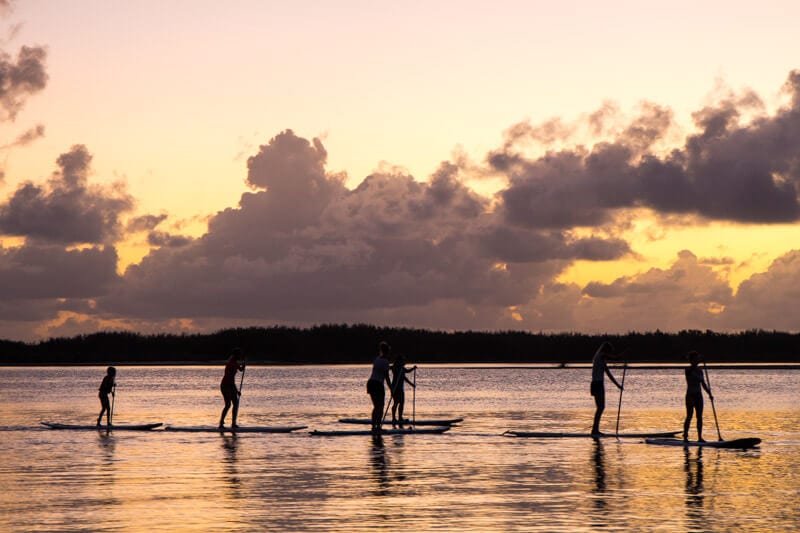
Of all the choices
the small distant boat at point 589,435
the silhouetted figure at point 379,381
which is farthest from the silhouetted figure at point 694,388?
the silhouetted figure at point 379,381

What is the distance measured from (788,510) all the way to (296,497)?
7007mm

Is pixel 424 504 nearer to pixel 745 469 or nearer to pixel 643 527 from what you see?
pixel 643 527

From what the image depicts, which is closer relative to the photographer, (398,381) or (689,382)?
(689,382)

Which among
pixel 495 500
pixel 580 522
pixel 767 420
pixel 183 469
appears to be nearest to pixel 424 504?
pixel 495 500

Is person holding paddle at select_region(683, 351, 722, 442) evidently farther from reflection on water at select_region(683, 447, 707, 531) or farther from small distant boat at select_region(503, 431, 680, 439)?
small distant boat at select_region(503, 431, 680, 439)

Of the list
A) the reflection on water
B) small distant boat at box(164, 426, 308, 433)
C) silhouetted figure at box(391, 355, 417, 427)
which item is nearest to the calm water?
the reflection on water

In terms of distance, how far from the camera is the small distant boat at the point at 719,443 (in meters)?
26.2

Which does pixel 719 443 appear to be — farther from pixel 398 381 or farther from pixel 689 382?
pixel 398 381

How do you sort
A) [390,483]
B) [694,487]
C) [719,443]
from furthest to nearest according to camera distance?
[719,443] → [390,483] → [694,487]

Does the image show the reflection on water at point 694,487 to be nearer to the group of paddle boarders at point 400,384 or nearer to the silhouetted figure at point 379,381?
the group of paddle boarders at point 400,384

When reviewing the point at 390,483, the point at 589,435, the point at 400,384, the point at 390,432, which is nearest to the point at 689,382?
the point at 589,435

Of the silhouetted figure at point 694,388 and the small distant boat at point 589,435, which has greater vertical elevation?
the silhouetted figure at point 694,388

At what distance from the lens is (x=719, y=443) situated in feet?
87.6

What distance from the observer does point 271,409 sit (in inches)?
2034
